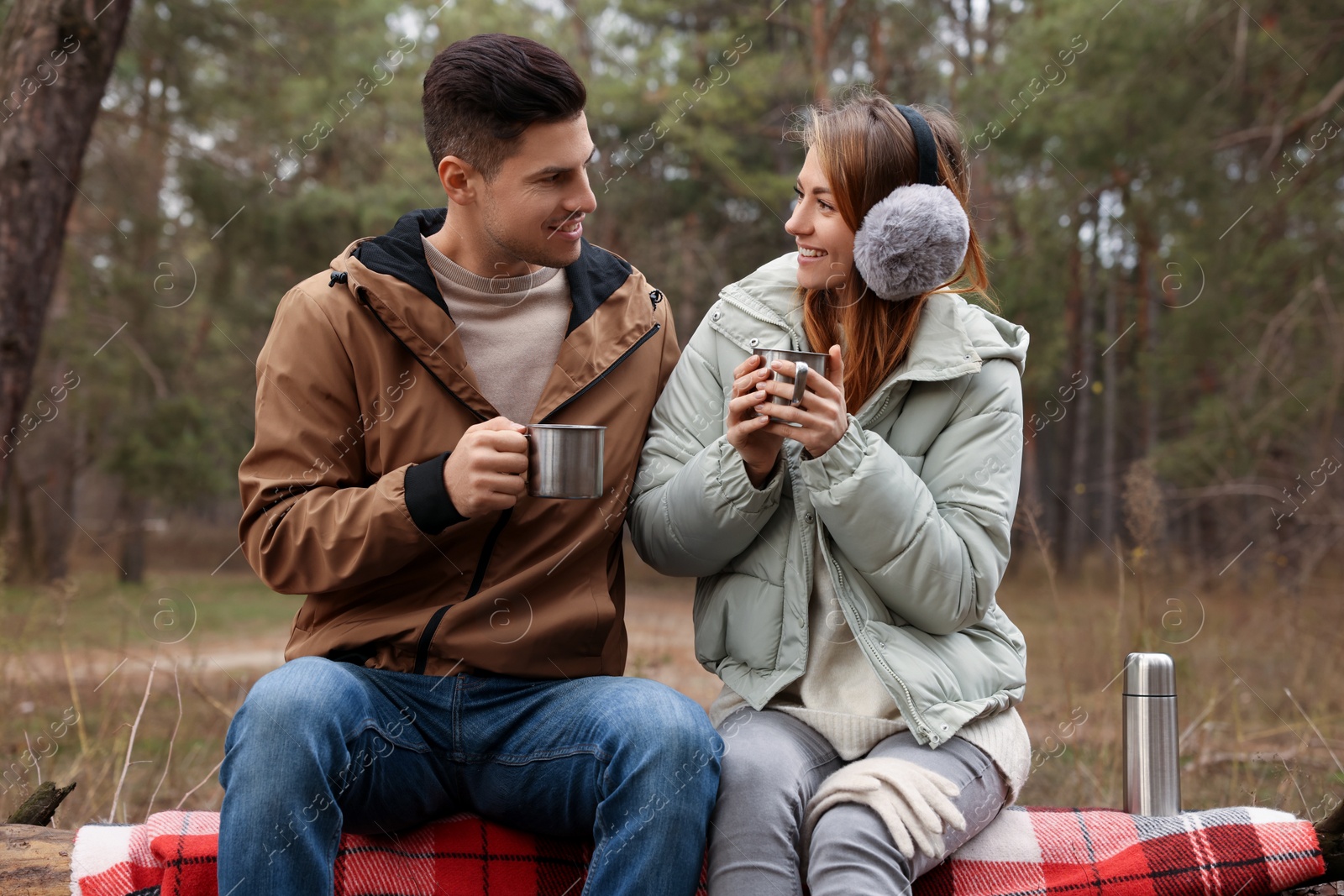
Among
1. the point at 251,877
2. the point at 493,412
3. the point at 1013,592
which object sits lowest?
the point at 1013,592

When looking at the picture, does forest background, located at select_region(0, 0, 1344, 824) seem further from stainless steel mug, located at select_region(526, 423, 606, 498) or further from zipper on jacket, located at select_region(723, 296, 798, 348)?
Answer: stainless steel mug, located at select_region(526, 423, 606, 498)

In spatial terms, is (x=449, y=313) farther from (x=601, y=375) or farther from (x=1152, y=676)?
(x=1152, y=676)

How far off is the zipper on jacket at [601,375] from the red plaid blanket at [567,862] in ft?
2.91

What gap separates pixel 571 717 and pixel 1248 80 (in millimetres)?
8723

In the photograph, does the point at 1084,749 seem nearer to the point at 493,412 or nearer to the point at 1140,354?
the point at 493,412

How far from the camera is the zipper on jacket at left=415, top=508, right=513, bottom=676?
240cm

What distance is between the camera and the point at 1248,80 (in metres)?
8.89

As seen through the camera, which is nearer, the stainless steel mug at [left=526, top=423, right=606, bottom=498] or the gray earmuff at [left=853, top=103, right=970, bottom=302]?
the stainless steel mug at [left=526, top=423, right=606, bottom=498]

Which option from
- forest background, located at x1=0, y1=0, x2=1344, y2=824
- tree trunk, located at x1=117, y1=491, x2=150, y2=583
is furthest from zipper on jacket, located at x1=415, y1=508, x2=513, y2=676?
tree trunk, located at x1=117, y1=491, x2=150, y2=583

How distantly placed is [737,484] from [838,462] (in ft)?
0.75

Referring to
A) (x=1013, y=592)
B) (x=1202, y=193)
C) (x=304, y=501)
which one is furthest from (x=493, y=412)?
(x=1013, y=592)

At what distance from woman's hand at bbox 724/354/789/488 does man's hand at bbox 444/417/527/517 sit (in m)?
0.43

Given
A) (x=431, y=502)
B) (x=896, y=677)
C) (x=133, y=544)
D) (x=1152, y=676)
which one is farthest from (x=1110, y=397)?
(x=431, y=502)

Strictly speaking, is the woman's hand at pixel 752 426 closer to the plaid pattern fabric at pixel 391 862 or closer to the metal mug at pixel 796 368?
the metal mug at pixel 796 368
